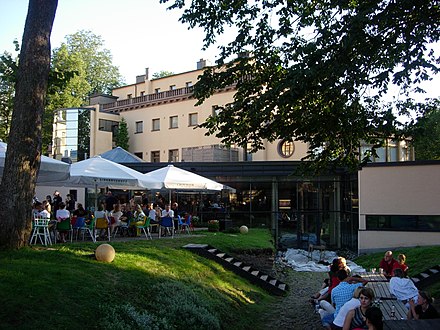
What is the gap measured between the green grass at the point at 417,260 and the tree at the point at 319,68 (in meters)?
6.91

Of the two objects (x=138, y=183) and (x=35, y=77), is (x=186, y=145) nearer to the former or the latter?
(x=138, y=183)

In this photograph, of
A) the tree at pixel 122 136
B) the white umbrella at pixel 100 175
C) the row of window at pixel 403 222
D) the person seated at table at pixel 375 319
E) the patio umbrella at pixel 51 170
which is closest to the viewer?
the person seated at table at pixel 375 319

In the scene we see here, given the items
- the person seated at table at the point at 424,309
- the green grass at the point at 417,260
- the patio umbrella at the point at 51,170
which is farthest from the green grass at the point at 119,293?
the green grass at the point at 417,260

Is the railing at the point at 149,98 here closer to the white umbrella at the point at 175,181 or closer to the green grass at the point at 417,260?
the white umbrella at the point at 175,181

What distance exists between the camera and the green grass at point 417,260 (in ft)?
60.5

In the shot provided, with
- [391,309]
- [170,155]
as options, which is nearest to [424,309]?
[391,309]

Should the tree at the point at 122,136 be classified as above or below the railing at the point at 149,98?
below

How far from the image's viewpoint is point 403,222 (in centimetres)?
2605

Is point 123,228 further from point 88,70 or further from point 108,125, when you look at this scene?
point 88,70

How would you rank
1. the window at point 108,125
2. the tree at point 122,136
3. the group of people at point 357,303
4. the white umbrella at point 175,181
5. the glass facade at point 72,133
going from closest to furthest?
the group of people at point 357,303 → the white umbrella at point 175,181 → the glass facade at point 72,133 → the tree at point 122,136 → the window at point 108,125

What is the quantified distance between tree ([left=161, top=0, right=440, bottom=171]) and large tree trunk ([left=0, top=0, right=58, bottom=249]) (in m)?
3.60

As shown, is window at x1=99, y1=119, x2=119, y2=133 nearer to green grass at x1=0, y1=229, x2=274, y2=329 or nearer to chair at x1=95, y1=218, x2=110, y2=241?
chair at x1=95, y1=218, x2=110, y2=241

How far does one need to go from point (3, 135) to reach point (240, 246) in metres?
31.3

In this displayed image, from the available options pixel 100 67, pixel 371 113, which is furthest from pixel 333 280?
pixel 100 67
